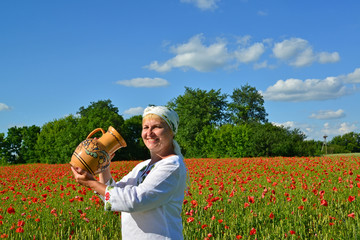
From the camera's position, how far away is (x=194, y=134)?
4550cm

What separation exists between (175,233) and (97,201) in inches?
145

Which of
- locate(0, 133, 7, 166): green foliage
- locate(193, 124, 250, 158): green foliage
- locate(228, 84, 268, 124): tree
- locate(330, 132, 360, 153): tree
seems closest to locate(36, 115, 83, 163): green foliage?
locate(0, 133, 7, 166): green foliage

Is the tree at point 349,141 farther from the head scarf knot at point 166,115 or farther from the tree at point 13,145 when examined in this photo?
the head scarf knot at point 166,115

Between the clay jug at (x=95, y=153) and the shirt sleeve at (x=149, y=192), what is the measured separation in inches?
12.3

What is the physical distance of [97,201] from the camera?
18.8 feet

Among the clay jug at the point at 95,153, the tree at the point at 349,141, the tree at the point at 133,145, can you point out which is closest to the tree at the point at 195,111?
the tree at the point at 133,145

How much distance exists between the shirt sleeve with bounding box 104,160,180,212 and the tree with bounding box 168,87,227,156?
4124cm

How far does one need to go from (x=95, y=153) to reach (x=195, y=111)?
47565mm

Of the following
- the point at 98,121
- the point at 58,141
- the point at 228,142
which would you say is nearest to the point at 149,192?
the point at 228,142

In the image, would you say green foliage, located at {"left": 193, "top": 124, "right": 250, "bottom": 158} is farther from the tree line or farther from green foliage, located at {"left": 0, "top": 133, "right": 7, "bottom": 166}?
green foliage, located at {"left": 0, "top": 133, "right": 7, "bottom": 166}

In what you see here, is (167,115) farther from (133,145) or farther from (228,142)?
(133,145)

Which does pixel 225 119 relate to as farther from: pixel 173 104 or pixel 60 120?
pixel 60 120

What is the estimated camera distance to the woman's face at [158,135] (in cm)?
247

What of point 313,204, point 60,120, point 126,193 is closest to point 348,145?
point 60,120
